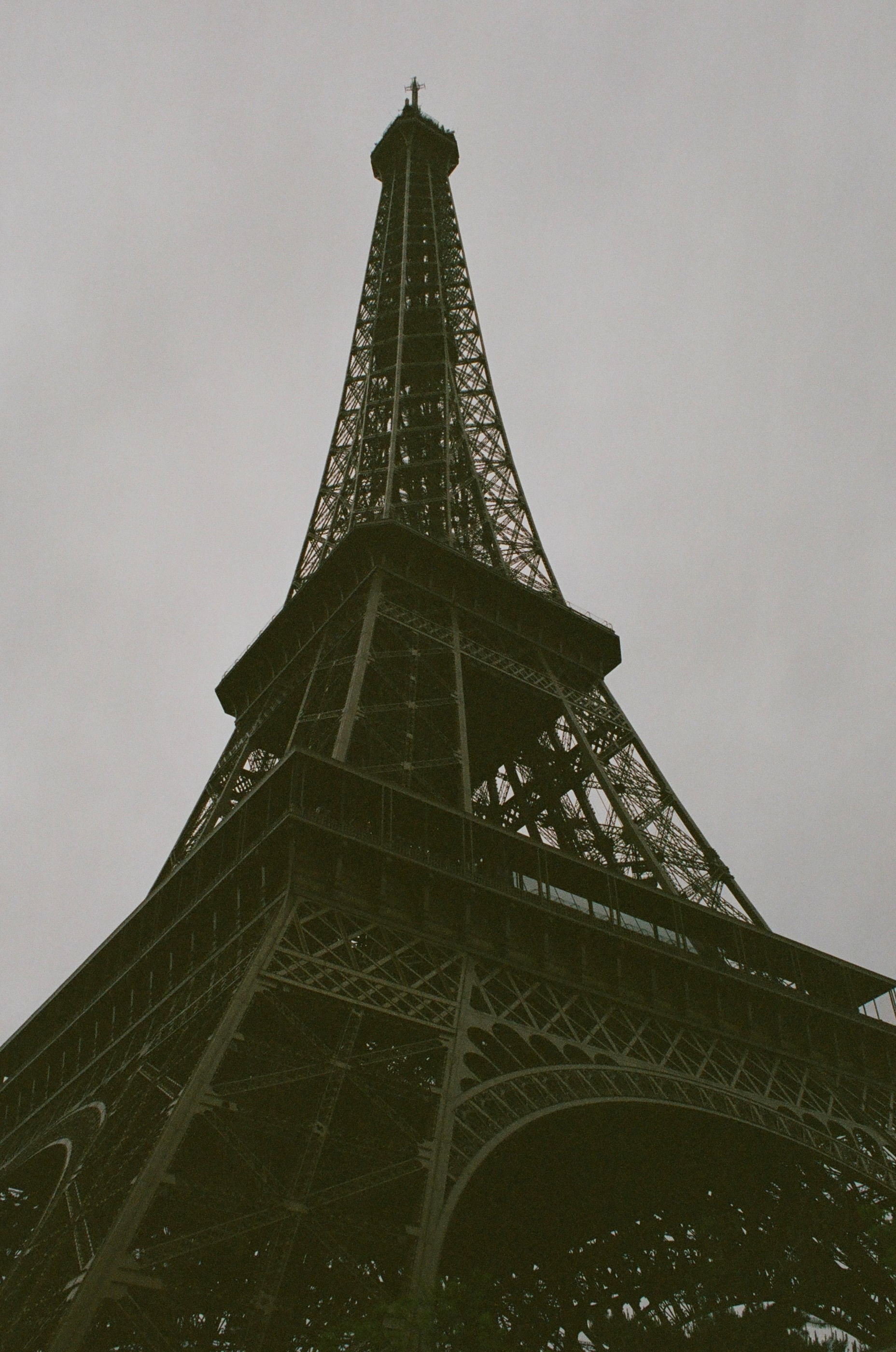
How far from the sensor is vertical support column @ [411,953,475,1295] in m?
17.2

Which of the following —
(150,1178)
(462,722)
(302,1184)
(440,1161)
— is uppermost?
(462,722)

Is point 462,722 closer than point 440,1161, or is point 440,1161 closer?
point 440,1161

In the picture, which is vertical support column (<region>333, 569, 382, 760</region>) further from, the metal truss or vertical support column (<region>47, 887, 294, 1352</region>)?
vertical support column (<region>47, 887, 294, 1352</region>)

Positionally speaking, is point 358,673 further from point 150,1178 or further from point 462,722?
point 150,1178

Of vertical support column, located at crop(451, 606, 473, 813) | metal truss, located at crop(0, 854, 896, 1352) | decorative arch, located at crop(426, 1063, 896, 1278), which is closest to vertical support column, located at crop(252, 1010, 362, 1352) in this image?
metal truss, located at crop(0, 854, 896, 1352)

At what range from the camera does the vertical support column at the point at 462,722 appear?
2900 centimetres

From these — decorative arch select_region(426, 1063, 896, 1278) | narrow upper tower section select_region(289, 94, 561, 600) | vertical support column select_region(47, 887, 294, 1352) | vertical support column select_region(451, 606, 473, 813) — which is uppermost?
narrow upper tower section select_region(289, 94, 561, 600)

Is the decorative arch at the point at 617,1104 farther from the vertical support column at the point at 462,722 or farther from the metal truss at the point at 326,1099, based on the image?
the vertical support column at the point at 462,722

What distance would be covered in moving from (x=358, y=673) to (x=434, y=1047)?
13235 millimetres

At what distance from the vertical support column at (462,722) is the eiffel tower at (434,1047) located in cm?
20

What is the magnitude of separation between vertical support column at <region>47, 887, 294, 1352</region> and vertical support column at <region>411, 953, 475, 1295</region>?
3.90 metres

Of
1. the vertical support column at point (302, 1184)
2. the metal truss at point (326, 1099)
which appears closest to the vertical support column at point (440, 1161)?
the metal truss at point (326, 1099)

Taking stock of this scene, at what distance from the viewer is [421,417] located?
5497 centimetres

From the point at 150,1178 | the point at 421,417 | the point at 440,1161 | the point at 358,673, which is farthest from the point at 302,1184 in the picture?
the point at 421,417
